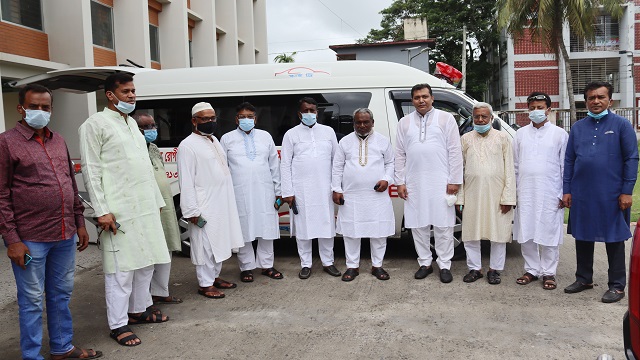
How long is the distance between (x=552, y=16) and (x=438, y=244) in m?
19.7

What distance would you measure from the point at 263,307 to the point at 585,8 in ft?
70.7

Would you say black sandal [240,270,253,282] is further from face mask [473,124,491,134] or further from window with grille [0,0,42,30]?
window with grille [0,0,42,30]

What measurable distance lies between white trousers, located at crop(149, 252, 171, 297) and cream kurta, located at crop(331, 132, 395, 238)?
6.14 ft

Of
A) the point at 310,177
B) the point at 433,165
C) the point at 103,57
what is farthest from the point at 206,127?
the point at 103,57

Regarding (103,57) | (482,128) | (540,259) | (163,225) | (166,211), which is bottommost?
(540,259)

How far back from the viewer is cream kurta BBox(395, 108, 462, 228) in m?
5.43

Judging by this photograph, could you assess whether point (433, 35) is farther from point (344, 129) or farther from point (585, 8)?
point (344, 129)

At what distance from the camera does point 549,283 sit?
5.15m

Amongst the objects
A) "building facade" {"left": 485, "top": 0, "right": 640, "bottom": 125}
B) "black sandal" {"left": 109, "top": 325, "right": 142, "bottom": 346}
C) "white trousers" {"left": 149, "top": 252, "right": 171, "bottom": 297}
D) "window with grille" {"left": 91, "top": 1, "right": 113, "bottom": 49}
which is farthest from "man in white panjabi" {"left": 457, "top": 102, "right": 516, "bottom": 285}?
"building facade" {"left": 485, "top": 0, "right": 640, "bottom": 125}

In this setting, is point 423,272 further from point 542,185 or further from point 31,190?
point 31,190

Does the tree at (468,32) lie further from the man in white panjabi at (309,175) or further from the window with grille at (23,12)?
the man in white panjabi at (309,175)

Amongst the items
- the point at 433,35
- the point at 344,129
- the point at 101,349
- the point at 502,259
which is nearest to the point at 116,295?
the point at 101,349

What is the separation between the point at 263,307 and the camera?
4.82 meters

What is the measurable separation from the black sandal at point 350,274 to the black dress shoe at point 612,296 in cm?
233
